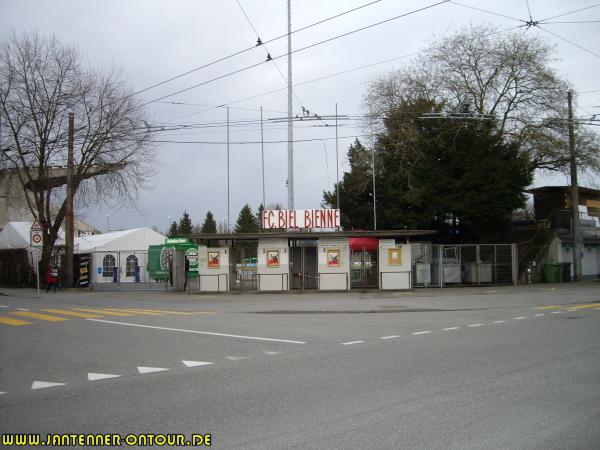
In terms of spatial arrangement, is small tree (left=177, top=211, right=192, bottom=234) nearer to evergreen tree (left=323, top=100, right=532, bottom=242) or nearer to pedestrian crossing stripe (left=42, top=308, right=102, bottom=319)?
evergreen tree (left=323, top=100, right=532, bottom=242)

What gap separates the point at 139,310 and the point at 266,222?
10.1m

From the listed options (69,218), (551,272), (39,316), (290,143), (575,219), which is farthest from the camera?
(551,272)

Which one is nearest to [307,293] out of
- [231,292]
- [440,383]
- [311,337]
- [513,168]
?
[231,292]

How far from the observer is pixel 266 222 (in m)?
29.4

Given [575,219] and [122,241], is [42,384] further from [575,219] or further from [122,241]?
[122,241]

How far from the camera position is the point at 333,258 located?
28422 mm

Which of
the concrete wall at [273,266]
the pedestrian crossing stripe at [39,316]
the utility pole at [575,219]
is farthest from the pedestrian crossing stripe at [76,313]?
the utility pole at [575,219]

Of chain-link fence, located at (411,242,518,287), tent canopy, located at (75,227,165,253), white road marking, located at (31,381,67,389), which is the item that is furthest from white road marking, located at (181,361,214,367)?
tent canopy, located at (75,227,165,253)

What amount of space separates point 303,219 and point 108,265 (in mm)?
20741

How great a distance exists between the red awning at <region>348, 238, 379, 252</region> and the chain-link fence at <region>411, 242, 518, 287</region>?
2419mm

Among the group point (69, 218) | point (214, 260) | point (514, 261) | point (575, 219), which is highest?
point (69, 218)

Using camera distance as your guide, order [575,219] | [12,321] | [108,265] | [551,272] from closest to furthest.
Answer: [12,321] < [575,219] < [551,272] < [108,265]

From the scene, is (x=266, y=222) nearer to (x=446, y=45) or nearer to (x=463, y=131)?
(x=463, y=131)

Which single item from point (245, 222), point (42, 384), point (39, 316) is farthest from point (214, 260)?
point (245, 222)
